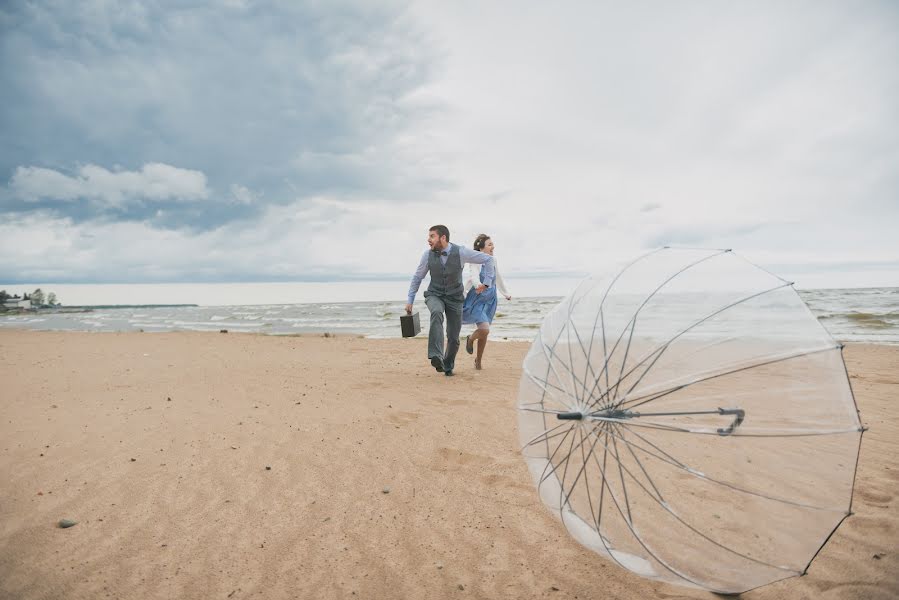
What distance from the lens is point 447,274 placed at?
7.43 metres

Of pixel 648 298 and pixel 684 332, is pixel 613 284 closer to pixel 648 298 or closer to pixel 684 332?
pixel 648 298

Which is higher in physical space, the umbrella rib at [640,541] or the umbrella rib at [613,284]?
the umbrella rib at [613,284]

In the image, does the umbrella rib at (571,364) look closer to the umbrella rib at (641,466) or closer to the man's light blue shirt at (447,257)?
the umbrella rib at (641,466)

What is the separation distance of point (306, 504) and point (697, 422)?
2.64 metres

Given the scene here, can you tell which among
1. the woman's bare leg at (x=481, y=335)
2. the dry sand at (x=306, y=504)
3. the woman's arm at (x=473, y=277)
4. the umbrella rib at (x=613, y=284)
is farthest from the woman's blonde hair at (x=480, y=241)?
the umbrella rib at (x=613, y=284)

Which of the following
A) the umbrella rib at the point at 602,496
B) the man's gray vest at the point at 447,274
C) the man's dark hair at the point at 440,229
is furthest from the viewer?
the man's gray vest at the point at 447,274

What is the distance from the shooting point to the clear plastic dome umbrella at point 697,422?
6.41ft

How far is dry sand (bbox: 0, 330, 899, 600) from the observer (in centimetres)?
259

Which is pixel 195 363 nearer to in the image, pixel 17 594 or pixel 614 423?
pixel 17 594

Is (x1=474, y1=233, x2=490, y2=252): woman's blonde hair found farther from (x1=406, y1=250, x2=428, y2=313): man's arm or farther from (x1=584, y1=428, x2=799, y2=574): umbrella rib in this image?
(x1=584, y1=428, x2=799, y2=574): umbrella rib

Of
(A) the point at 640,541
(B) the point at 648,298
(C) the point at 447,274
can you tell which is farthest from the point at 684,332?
(C) the point at 447,274

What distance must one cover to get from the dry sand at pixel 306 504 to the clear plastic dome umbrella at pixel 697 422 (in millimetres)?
547

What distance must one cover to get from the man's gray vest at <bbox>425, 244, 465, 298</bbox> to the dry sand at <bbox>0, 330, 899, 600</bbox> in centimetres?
168

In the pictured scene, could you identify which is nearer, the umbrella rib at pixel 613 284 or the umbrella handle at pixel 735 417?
the umbrella handle at pixel 735 417
